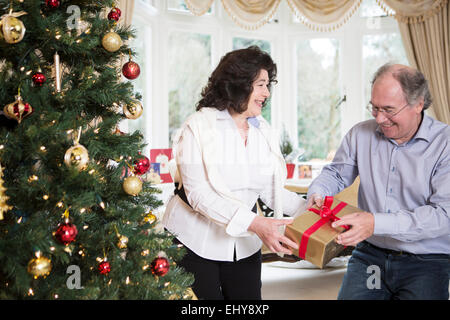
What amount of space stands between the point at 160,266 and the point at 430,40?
15.3 ft

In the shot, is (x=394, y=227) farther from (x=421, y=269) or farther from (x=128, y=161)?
(x=128, y=161)

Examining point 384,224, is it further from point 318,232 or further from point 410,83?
point 410,83

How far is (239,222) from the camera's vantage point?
Answer: 5.50ft

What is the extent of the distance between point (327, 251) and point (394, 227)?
266mm

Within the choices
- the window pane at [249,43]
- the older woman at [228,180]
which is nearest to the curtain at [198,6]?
the window pane at [249,43]

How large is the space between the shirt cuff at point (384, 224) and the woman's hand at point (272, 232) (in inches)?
11.6

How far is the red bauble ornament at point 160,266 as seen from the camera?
4.38 ft

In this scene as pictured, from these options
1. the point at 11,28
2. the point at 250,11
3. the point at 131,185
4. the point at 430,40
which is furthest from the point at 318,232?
the point at 430,40

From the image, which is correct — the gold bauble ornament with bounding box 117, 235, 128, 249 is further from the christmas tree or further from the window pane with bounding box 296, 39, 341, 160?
the window pane with bounding box 296, 39, 341, 160

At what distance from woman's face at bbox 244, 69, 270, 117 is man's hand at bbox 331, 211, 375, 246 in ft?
1.95

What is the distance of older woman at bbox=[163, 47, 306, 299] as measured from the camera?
1.73 meters

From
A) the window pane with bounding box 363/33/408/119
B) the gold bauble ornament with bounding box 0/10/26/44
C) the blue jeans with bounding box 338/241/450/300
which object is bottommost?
the blue jeans with bounding box 338/241/450/300

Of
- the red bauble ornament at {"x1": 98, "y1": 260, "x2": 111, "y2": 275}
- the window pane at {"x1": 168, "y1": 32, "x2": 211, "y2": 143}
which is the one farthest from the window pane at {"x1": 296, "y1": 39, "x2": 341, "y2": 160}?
the red bauble ornament at {"x1": 98, "y1": 260, "x2": 111, "y2": 275}

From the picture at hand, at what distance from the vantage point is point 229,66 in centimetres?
185
